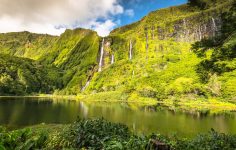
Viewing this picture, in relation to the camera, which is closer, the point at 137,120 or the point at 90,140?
Answer: the point at 90,140

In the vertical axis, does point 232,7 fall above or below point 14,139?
above

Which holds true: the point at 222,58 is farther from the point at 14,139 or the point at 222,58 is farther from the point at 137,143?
the point at 14,139

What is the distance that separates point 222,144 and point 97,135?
8.03 metres

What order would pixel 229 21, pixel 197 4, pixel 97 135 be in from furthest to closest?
pixel 197 4
pixel 229 21
pixel 97 135

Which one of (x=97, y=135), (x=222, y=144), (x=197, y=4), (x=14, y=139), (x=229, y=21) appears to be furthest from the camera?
(x=197, y=4)

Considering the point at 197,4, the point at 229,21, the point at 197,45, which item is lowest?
the point at 197,45

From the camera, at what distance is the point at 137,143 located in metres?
13.9

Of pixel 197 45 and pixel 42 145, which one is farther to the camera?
pixel 197 45

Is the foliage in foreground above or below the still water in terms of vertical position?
above

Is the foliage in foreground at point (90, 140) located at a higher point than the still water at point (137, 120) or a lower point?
higher

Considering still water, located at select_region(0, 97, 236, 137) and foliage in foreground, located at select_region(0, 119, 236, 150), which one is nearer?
foliage in foreground, located at select_region(0, 119, 236, 150)

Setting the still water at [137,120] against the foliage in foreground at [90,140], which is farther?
the still water at [137,120]

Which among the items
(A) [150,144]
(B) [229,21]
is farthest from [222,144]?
(B) [229,21]

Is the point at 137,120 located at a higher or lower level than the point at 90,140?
lower
